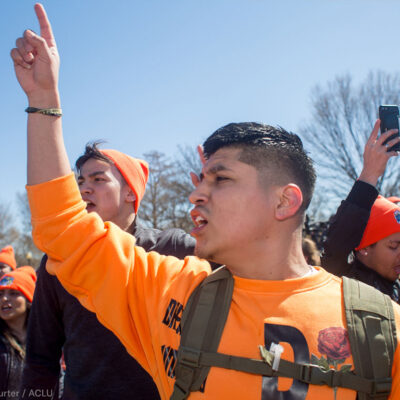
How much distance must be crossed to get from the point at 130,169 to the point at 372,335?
7.22 ft

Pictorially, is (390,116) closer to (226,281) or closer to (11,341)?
(226,281)

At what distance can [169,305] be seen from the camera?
70.7 inches

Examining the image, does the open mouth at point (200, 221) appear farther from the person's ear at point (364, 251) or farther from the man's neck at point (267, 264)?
the person's ear at point (364, 251)

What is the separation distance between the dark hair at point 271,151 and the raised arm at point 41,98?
761mm

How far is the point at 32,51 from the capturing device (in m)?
1.73

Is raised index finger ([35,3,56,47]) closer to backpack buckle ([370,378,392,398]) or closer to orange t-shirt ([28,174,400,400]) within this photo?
orange t-shirt ([28,174,400,400])

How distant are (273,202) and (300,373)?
0.75m

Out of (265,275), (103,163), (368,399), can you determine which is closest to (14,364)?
(103,163)

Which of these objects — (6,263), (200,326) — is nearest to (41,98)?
(200,326)

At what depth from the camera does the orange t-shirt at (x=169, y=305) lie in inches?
62.2

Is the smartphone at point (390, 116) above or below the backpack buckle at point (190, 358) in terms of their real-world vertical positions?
above

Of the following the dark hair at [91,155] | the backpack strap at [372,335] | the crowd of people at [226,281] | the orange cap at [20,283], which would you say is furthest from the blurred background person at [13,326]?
the backpack strap at [372,335]

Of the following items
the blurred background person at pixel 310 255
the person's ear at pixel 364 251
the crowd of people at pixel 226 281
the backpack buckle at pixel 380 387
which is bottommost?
the blurred background person at pixel 310 255

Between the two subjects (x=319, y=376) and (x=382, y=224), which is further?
(x=382, y=224)
